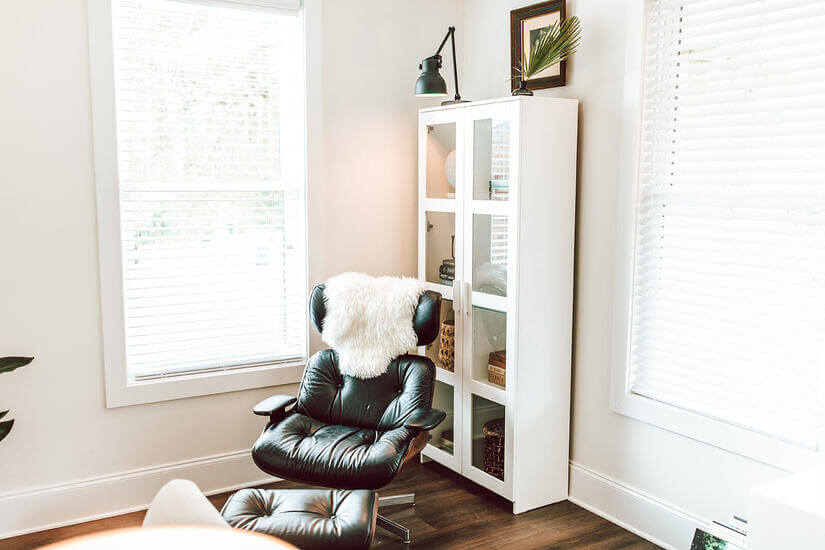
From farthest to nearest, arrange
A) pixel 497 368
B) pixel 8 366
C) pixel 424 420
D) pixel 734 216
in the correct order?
pixel 497 368 < pixel 424 420 < pixel 8 366 < pixel 734 216

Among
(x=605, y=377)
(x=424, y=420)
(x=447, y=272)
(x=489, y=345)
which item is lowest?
(x=424, y=420)

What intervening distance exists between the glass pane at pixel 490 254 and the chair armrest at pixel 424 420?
64cm

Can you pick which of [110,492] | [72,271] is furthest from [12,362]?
[110,492]

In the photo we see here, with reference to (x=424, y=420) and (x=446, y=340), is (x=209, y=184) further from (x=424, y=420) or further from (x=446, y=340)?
(x=424, y=420)

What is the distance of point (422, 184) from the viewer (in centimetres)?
355

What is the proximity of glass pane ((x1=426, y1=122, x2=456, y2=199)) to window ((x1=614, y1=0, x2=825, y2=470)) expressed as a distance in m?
0.89

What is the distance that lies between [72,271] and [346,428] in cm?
137

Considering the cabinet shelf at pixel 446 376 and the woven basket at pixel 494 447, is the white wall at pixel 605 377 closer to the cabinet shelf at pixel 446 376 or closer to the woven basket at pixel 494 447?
the woven basket at pixel 494 447

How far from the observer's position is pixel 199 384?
322 centimetres

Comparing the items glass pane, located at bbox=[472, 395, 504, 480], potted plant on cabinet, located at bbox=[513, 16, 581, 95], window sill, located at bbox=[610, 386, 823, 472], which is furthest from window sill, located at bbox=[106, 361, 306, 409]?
potted plant on cabinet, located at bbox=[513, 16, 581, 95]

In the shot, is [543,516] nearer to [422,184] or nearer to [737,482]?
[737,482]

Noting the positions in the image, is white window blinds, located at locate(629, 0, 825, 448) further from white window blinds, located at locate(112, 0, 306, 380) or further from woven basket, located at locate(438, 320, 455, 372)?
white window blinds, located at locate(112, 0, 306, 380)

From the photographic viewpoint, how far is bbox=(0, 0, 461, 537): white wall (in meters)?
2.81

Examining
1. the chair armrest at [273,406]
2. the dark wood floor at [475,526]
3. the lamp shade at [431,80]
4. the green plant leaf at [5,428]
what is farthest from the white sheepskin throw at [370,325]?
the green plant leaf at [5,428]
